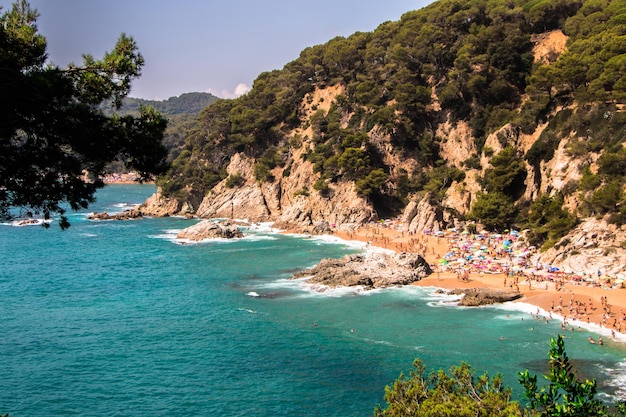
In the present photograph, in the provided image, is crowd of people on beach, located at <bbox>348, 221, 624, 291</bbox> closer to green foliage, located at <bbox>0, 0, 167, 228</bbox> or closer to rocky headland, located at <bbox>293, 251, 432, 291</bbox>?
rocky headland, located at <bbox>293, 251, 432, 291</bbox>

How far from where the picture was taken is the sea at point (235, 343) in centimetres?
2298

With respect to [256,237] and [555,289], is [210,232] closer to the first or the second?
[256,237]

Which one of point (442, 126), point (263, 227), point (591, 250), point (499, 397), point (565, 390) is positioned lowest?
point (499, 397)

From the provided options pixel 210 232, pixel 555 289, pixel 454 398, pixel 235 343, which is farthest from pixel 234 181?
pixel 454 398

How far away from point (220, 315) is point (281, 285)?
8292mm

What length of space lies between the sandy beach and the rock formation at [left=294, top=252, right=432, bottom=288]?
4.40ft

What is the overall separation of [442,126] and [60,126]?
215 ft

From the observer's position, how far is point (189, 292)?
136 ft

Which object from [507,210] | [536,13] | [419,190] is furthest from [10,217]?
[536,13]

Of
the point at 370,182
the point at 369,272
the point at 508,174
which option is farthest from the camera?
the point at 370,182

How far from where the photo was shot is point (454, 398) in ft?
37.8

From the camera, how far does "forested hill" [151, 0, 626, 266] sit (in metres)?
49.6

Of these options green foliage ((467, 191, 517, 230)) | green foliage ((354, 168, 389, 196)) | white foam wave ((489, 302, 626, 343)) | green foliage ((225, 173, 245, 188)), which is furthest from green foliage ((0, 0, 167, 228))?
green foliage ((225, 173, 245, 188))

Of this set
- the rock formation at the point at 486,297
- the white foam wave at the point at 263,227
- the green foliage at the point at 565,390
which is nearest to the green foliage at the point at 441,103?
the white foam wave at the point at 263,227
